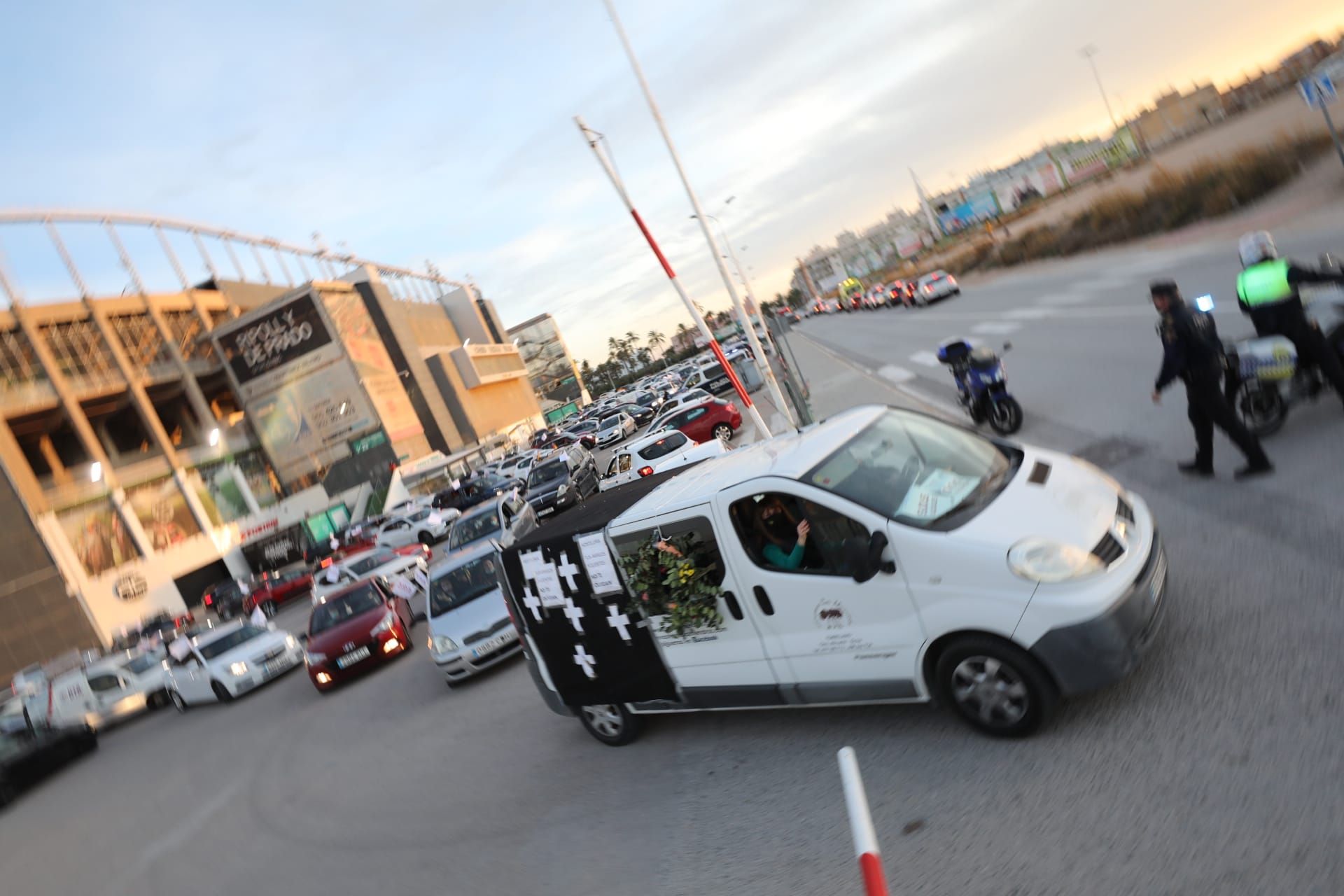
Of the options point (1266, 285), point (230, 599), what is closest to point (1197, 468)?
point (1266, 285)

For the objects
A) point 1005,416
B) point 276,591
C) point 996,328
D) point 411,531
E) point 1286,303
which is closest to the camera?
point 1286,303

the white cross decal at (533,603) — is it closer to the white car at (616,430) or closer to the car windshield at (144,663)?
the car windshield at (144,663)

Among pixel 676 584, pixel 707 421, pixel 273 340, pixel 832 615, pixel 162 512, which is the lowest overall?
pixel 707 421

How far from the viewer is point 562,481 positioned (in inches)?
974

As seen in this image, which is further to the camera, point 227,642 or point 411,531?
point 411,531

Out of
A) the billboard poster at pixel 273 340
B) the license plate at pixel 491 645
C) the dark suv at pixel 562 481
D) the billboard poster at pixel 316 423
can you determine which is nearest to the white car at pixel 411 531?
the dark suv at pixel 562 481

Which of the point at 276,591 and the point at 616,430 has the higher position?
the point at 276,591

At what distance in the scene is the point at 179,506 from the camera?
53000 mm

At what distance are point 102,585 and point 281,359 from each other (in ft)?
69.5

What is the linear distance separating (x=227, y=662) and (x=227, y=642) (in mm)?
914

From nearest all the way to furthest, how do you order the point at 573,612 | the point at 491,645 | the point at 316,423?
1. the point at 573,612
2. the point at 491,645
3. the point at 316,423

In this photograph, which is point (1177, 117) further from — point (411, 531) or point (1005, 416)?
point (1005, 416)

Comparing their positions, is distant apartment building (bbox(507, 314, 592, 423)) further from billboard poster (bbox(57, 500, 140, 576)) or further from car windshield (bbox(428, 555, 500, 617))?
car windshield (bbox(428, 555, 500, 617))

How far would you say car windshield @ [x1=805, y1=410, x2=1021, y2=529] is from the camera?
16.4 ft
